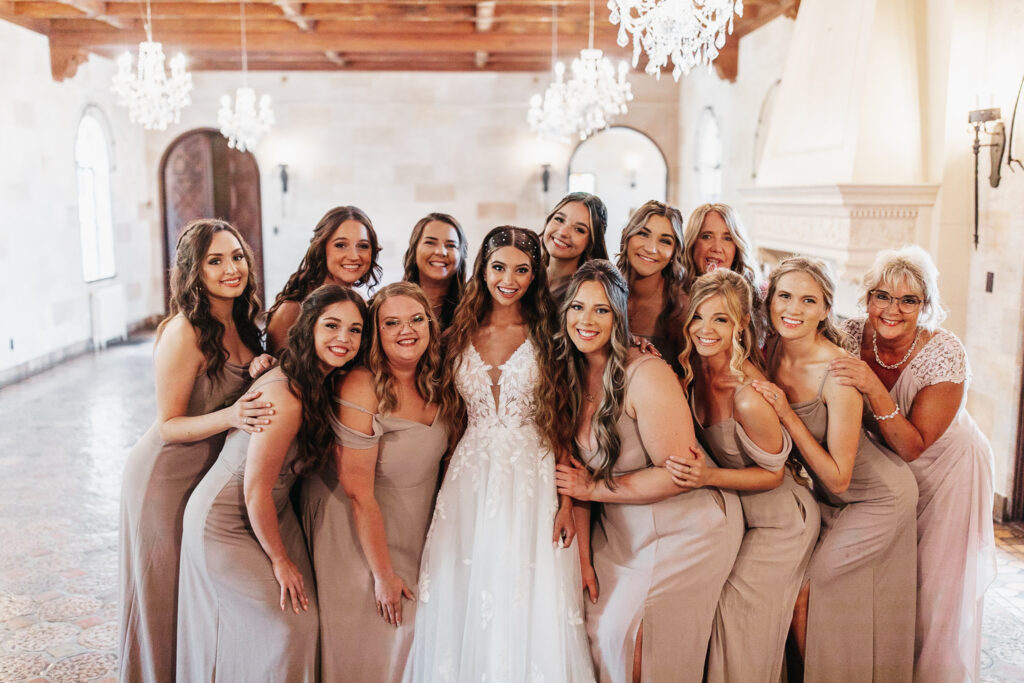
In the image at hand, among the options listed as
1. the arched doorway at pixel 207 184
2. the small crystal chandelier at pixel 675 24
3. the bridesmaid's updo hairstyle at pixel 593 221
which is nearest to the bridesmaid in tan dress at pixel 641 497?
the bridesmaid's updo hairstyle at pixel 593 221

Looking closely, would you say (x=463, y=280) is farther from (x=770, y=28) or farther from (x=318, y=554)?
(x=770, y=28)

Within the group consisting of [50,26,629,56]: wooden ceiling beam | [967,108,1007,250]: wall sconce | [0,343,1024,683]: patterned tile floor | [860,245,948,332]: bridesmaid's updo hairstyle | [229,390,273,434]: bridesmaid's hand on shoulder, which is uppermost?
[50,26,629,56]: wooden ceiling beam

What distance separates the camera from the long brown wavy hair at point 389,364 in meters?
2.68

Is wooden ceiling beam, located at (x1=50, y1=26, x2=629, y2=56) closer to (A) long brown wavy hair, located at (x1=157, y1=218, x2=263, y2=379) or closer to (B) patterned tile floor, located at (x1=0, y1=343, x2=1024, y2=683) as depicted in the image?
(B) patterned tile floor, located at (x1=0, y1=343, x2=1024, y2=683)

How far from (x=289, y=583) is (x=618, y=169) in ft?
51.7

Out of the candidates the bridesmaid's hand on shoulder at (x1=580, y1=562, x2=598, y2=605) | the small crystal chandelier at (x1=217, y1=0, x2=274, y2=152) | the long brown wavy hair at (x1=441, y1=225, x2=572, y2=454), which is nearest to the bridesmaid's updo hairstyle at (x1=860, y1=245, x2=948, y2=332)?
the long brown wavy hair at (x1=441, y1=225, x2=572, y2=454)

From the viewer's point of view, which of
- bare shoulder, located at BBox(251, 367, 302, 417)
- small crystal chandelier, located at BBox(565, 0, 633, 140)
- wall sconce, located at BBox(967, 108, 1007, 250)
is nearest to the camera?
bare shoulder, located at BBox(251, 367, 302, 417)

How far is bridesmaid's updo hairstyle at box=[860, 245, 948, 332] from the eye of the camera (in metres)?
2.93

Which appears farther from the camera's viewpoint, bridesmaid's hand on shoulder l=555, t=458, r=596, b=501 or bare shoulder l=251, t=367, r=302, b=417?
bridesmaid's hand on shoulder l=555, t=458, r=596, b=501

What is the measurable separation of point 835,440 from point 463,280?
1.60 meters

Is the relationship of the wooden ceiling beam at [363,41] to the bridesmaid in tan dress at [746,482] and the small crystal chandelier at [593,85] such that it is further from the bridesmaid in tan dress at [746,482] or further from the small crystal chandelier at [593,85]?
the bridesmaid in tan dress at [746,482]

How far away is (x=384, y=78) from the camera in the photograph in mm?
13188

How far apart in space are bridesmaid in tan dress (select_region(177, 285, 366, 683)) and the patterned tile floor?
1161 mm

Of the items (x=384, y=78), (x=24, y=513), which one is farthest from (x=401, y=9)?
(x=24, y=513)
